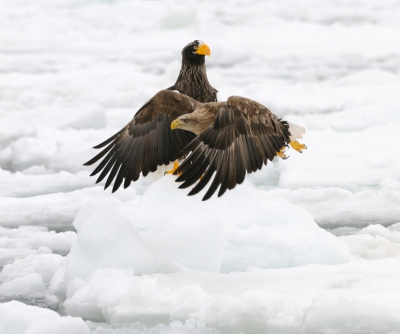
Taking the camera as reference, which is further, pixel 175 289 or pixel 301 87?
pixel 301 87

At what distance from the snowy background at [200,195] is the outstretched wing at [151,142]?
200 mm

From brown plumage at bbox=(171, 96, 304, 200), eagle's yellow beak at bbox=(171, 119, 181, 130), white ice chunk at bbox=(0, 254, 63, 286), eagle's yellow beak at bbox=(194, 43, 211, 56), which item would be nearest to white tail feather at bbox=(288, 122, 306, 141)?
brown plumage at bbox=(171, 96, 304, 200)

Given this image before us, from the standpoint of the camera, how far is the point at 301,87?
13.5 metres

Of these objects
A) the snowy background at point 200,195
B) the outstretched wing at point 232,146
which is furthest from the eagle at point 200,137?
the snowy background at point 200,195

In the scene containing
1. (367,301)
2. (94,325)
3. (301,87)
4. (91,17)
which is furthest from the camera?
(91,17)

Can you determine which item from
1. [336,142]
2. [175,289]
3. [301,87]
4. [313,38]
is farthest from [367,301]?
[313,38]

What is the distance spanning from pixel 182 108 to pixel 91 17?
598 inches

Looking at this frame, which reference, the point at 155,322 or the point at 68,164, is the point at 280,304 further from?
the point at 68,164

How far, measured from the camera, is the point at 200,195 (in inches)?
203

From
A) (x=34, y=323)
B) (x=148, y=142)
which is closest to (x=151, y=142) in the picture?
(x=148, y=142)

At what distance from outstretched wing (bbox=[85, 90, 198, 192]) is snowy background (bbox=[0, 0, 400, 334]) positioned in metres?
0.20

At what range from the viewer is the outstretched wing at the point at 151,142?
16.4 feet

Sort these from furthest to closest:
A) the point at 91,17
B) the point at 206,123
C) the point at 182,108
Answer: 1. the point at 91,17
2. the point at 182,108
3. the point at 206,123

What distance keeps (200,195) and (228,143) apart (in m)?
0.99
